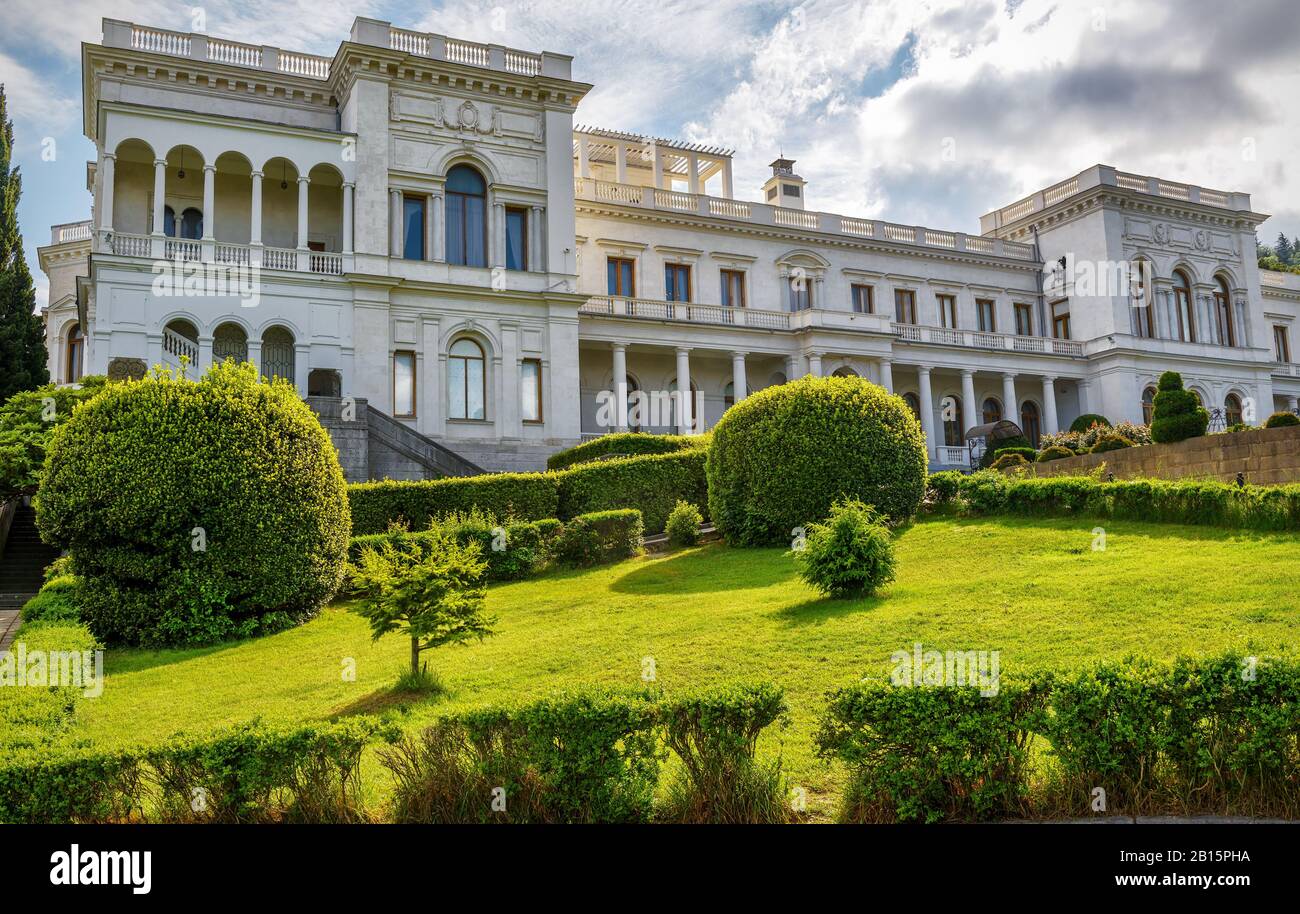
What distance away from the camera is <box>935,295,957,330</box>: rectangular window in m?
44.6

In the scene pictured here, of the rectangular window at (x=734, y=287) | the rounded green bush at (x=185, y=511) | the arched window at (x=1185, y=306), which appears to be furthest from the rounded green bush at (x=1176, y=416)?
the arched window at (x=1185, y=306)

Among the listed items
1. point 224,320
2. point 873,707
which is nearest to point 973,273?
point 224,320

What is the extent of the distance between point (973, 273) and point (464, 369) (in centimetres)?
2555

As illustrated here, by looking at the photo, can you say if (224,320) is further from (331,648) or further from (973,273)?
(973,273)

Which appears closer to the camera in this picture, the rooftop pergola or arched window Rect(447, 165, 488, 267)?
arched window Rect(447, 165, 488, 267)

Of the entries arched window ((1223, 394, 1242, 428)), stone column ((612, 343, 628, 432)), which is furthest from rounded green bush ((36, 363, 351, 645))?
arched window ((1223, 394, 1242, 428))

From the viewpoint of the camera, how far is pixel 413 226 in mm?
31406

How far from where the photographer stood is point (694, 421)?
37.2 meters

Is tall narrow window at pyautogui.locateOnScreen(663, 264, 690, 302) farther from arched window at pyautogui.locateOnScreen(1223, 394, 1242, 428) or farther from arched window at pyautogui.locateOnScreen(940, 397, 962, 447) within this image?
arched window at pyautogui.locateOnScreen(1223, 394, 1242, 428)

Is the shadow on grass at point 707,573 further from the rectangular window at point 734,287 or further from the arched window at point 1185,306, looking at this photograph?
the arched window at point 1185,306

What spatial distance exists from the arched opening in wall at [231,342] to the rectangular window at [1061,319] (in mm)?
35433

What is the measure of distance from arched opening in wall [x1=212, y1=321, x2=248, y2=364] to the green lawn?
15.9 metres

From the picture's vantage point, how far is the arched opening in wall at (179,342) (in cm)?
2598

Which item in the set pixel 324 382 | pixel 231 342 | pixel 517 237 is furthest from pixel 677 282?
pixel 231 342
